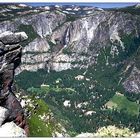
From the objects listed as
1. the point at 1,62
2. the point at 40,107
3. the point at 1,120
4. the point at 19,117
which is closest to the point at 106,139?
the point at 1,120

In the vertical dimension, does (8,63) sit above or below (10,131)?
above

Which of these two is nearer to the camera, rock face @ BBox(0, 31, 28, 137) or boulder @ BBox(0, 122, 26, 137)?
boulder @ BBox(0, 122, 26, 137)

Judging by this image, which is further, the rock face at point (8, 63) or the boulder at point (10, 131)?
the rock face at point (8, 63)

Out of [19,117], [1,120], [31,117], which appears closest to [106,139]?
[1,120]

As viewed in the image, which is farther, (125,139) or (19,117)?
(19,117)

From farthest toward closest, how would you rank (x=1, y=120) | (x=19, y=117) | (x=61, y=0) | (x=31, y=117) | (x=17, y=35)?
(x=31, y=117), (x=19, y=117), (x=17, y=35), (x=1, y=120), (x=61, y=0)

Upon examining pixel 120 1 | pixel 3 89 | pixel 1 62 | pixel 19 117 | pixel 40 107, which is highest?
pixel 120 1

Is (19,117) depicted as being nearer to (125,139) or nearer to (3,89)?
(3,89)

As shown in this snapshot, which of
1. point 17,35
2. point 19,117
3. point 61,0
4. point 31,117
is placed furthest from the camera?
point 31,117

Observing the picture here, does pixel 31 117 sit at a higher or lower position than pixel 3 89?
lower

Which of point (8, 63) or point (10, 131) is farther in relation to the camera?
point (8, 63)
